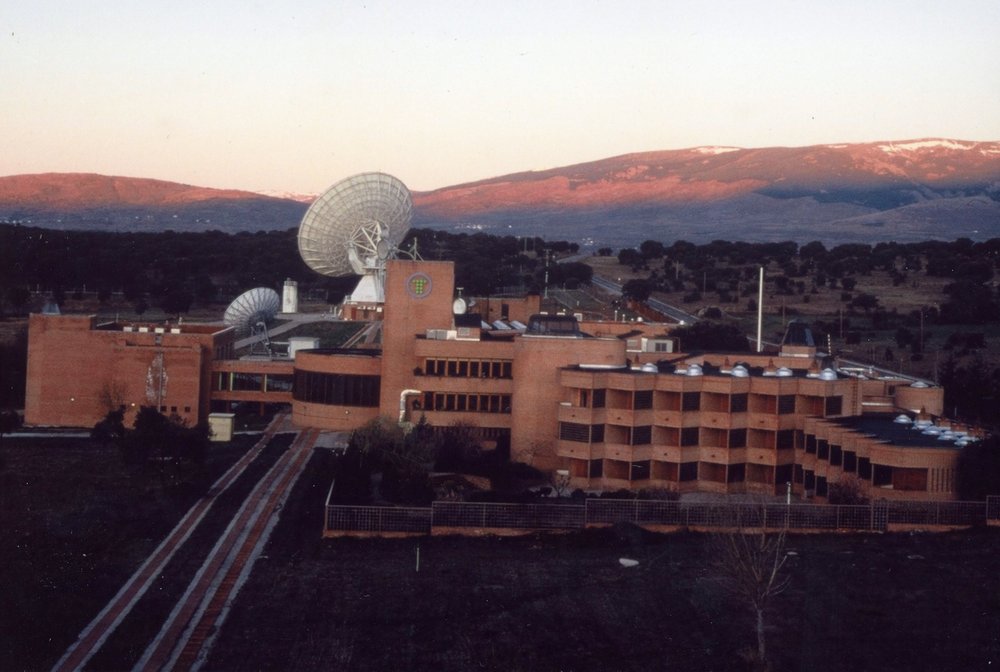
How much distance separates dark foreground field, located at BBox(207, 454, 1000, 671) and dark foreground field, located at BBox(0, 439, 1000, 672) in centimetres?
5

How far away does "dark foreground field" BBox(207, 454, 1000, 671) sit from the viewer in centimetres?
2162

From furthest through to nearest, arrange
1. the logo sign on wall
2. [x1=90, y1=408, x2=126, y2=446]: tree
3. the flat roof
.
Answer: the logo sign on wall → [x1=90, y1=408, x2=126, y2=446]: tree → the flat roof

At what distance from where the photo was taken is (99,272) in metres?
109

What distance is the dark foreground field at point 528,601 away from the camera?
70.9ft

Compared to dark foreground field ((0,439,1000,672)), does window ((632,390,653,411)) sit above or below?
above

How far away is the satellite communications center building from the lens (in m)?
38.3

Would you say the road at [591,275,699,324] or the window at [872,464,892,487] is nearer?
the window at [872,464,892,487]

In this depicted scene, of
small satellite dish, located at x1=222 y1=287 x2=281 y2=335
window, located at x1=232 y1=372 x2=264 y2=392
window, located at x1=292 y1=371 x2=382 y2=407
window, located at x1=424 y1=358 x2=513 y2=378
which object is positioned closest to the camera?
window, located at x1=424 y1=358 x2=513 y2=378

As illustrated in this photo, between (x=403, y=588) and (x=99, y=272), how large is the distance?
3525 inches

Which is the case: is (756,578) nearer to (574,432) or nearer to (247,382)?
(574,432)

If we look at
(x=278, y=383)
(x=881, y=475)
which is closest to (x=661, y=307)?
(x=278, y=383)

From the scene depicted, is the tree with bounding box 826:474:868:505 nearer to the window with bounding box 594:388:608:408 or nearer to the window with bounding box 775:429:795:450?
the window with bounding box 775:429:795:450

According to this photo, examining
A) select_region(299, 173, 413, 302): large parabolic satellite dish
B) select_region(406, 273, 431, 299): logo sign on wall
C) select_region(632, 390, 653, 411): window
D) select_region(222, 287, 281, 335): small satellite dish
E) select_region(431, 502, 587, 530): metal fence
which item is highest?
select_region(299, 173, 413, 302): large parabolic satellite dish

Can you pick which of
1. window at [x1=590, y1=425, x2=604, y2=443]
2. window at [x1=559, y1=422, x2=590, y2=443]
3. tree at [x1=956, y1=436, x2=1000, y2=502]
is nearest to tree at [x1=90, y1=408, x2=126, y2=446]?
window at [x1=559, y1=422, x2=590, y2=443]
